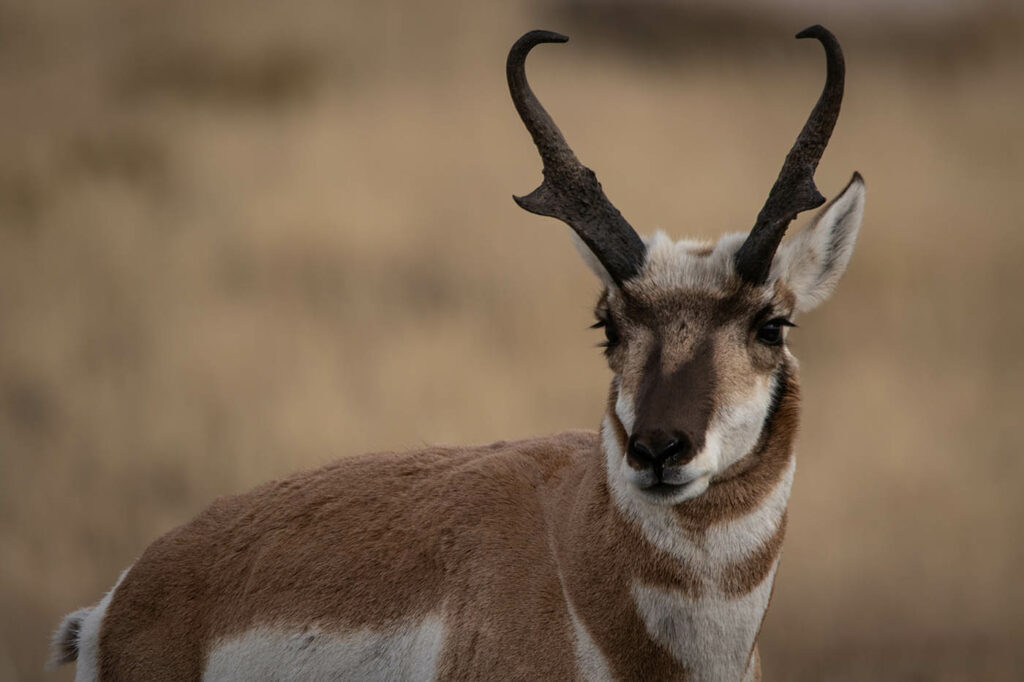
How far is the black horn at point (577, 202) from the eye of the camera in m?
5.53

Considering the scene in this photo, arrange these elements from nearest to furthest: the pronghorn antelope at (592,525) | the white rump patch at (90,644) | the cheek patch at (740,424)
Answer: the cheek patch at (740,424) → the pronghorn antelope at (592,525) → the white rump patch at (90,644)

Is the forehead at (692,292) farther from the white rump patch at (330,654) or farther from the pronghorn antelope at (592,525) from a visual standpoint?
the white rump patch at (330,654)

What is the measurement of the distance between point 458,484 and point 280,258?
8.25 m

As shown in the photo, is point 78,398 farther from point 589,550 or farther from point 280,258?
point 589,550

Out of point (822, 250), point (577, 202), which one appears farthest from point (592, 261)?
point (822, 250)

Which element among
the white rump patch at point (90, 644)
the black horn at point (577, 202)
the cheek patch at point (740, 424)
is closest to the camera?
the cheek patch at point (740, 424)

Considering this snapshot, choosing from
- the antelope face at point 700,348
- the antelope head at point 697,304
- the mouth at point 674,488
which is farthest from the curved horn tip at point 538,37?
the mouth at point 674,488

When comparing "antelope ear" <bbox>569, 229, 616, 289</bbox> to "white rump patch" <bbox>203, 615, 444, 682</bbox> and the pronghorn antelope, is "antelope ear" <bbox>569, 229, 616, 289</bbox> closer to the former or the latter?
the pronghorn antelope

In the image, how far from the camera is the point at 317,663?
584 cm

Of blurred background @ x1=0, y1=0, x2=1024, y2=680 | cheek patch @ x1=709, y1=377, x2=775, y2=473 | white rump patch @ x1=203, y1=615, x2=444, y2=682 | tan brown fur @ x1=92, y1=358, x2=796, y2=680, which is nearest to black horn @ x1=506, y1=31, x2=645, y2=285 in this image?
cheek patch @ x1=709, y1=377, x2=775, y2=473

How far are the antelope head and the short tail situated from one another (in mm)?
3204

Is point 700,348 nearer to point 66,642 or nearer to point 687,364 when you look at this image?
point 687,364

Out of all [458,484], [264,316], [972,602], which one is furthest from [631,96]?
[458,484]

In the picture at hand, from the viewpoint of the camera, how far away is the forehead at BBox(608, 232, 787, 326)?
5.32 m
